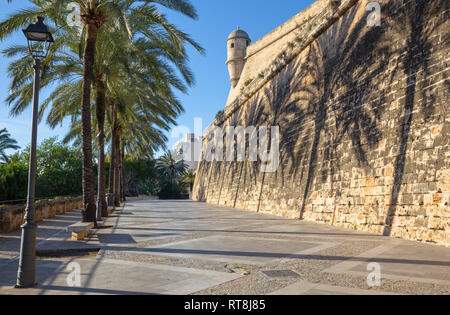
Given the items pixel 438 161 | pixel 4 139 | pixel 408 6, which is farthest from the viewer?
pixel 4 139

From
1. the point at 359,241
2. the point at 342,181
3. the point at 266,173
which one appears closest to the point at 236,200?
the point at 266,173

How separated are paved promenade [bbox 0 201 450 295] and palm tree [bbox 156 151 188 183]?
5346cm

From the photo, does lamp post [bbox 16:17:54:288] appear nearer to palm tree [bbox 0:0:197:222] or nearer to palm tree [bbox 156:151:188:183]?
palm tree [bbox 0:0:197:222]

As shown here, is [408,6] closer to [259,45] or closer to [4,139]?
[259,45]

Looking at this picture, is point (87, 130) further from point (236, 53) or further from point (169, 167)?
point (169, 167)

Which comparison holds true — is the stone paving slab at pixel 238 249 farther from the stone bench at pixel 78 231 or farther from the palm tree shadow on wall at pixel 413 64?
the palm tree shadow on wall at pixel 413 64

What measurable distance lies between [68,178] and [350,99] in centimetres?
3716

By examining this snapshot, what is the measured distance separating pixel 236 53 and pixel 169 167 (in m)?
30.2

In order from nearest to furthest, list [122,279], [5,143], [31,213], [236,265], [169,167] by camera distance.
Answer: [122,279] < [31,213] < [236,265] < [5,143] < [169,167]

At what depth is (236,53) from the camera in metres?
36.4

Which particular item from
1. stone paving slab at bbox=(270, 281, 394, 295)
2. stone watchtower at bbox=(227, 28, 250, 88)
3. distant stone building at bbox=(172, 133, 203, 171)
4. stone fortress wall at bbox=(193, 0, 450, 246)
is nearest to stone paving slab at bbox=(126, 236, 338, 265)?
stone paving slab at bbox=(270, 281, 394, 295)

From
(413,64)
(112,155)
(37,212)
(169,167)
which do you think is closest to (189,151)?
(169,167)

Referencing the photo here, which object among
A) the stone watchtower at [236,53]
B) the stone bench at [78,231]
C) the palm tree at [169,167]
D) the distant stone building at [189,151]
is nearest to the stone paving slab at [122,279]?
the stone bench at [78,231]
